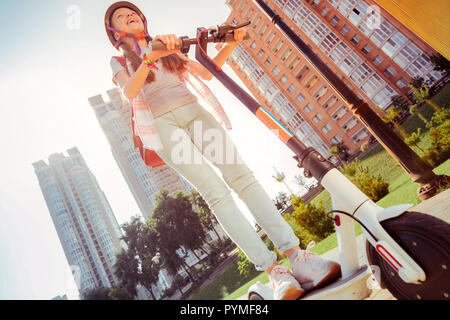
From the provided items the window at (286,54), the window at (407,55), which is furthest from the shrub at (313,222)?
the window at (286,54)

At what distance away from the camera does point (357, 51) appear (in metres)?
32.8

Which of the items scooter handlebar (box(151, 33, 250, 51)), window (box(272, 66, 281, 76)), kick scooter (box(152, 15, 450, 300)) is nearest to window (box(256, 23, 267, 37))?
window (box(272, 66, 281, 76))

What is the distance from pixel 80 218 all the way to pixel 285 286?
8998 cm

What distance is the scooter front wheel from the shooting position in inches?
29.7

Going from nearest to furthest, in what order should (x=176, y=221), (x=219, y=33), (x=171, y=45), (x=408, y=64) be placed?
(x=171, y=45) → (x=219, y=33) → (x=176, y=221) → (x=408, y=64)

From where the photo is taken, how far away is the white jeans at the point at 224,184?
151 cm

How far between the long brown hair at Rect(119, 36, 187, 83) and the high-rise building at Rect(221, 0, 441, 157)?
30.9m

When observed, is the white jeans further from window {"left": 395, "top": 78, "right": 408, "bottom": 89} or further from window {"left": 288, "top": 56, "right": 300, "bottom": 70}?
window {"left": 288, "top": 56, "right": 300, "bottom": 70}

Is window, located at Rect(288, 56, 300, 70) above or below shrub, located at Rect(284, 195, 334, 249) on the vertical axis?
above

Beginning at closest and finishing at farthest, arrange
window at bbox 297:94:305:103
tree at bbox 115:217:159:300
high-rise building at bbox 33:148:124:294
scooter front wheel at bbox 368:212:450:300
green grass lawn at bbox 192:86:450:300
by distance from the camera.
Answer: scooter front wheel at bbox 368:212:450:300 < green grass lawn at bbox 192:86:450:300 < tree at bbox 115:217:159:300 < window at bbox 297:94:305:103 < high-rise building at bbox 33:148:124:294
